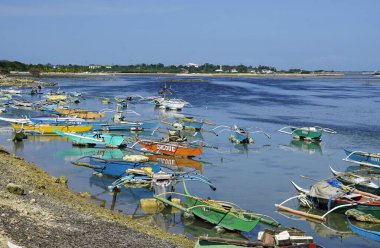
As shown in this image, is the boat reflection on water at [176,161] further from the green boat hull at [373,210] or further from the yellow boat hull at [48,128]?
the green boat hull at [373,210]

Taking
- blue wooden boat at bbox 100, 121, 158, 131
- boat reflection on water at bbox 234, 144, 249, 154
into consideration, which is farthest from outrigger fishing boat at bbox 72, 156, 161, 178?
blue wooden boat at bbox 100, 121, 158, 131

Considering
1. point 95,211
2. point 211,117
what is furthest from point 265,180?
point 211,117

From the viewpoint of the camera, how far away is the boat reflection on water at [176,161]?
1035 inches

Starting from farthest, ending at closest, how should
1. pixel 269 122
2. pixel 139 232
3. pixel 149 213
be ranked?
pixel 269 122 < pixel 149 213 < pixel 139 232

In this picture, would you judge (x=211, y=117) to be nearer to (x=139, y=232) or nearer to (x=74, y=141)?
(x=74, y=141)

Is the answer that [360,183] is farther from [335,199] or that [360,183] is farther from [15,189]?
[15,189]

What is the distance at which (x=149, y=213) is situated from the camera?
17.6 meters

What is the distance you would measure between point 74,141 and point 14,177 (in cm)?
1321

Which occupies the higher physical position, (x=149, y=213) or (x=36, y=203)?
(x=36, y=203)

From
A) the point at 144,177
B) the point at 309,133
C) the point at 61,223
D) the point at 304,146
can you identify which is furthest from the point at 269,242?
the point at 309,133

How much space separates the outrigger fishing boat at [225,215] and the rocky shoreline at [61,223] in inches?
54.2

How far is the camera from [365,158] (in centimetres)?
2644

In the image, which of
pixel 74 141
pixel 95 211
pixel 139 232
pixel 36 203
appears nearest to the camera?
pixel 139 232

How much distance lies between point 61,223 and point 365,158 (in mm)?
18040
